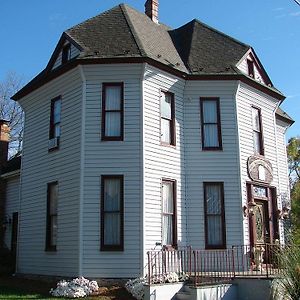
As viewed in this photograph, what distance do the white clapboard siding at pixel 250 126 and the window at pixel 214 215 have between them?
88 centimetres

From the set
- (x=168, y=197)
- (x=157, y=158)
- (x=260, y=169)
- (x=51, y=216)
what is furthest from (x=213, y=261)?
(x=51, y=216)

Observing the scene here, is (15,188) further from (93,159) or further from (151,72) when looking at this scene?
(151,72)

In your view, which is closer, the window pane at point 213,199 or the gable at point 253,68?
the window pane at point 213,199

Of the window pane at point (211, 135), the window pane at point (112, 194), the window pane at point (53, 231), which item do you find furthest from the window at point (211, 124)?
the window pane at point (53, 231)

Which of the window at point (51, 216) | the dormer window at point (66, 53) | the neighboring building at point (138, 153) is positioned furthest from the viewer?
the dormer window at point (66, 53)

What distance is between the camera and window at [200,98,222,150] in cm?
1730

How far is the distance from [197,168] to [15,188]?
9692mm

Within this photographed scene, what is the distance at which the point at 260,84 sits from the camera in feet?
61.6

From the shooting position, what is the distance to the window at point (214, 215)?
53.8ft

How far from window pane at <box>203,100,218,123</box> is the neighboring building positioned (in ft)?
0.13

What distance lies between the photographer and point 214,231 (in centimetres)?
1653

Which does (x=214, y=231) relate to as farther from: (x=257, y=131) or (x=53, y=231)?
(x=53, y=231)

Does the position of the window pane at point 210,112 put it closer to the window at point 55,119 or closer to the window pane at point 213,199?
the window pane at point 213,199

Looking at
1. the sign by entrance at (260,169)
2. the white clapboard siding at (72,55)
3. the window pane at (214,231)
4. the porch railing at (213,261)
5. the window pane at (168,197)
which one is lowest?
the porch railing at (213,261)
